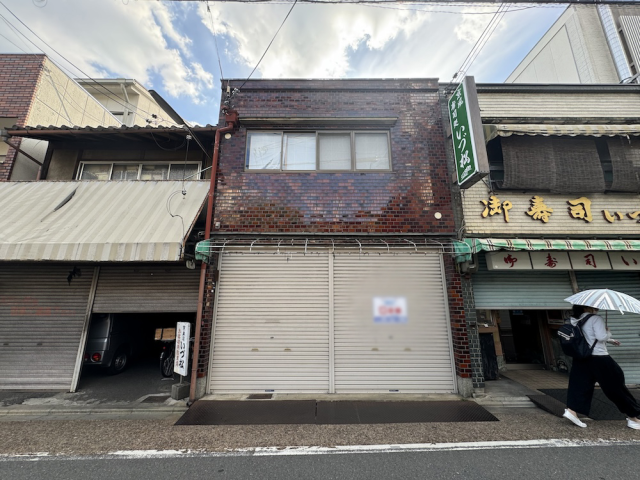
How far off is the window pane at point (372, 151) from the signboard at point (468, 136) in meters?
1.67

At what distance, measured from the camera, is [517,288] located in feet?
20.7

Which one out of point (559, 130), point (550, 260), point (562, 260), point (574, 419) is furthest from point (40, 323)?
point (559, 130)

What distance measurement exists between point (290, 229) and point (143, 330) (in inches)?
263

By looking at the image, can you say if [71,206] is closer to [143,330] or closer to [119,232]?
[119,232]

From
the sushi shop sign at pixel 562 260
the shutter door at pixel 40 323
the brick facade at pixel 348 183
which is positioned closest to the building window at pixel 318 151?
the brick facade at pixel 348 183

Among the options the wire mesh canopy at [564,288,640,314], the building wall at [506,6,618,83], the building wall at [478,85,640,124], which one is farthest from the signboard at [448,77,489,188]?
the building wall at [506,6,618,83]

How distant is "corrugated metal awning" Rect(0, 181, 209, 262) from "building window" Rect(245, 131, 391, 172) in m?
1.81

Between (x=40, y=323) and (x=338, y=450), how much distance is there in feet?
25.0

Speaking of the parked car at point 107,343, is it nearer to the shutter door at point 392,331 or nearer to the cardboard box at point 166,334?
the cardboard box at point 166,334

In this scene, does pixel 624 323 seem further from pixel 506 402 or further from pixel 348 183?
pixel 348 183

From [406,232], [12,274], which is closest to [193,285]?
[12,274]

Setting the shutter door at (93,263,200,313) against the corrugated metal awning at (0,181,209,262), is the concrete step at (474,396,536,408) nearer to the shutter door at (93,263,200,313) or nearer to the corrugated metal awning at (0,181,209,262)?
the shutter door at (93,263,200,313)

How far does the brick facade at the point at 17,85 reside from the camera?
7.55 meters

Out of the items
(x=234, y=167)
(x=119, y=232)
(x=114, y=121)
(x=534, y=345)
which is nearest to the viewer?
(x=119, y=232)
